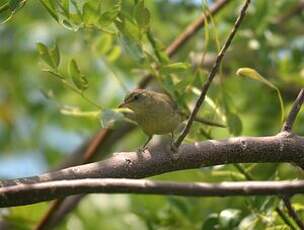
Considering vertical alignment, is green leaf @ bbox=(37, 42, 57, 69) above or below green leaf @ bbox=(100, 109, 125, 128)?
above

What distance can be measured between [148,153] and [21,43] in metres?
2.25

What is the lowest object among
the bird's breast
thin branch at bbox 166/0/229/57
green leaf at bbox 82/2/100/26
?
thin branch at bbox 166/0/229/57

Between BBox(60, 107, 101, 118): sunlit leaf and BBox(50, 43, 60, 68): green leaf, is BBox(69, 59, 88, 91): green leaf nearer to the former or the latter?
BBox(50, 43, 60, 68): green leaf

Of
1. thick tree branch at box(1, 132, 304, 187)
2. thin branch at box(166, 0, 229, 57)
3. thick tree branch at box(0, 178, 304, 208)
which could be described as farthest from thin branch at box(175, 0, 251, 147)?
thin branch at box(166, 0, 229, 57)

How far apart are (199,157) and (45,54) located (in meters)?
0.46

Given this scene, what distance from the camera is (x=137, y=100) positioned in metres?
2.02

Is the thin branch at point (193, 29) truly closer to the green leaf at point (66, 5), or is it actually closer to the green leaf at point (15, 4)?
the green leaf at point (66, 5)

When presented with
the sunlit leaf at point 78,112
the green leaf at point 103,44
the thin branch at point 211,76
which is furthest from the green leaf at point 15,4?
the green leaf at point 103,44

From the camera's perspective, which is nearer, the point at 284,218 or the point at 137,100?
the point at 284,218

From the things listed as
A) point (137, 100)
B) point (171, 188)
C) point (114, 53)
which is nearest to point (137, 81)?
point (114, 53)

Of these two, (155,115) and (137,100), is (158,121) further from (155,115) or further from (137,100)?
(137,100)

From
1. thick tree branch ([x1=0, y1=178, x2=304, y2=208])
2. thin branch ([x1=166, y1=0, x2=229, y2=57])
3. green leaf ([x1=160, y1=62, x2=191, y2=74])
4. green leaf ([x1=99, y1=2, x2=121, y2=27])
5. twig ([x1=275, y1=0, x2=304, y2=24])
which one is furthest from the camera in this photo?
twig ([x1=275, y1=0, x2=304, y2=24])

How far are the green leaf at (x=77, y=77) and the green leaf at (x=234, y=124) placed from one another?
0.41 metres

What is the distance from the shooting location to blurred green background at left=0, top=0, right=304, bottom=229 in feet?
5.82
